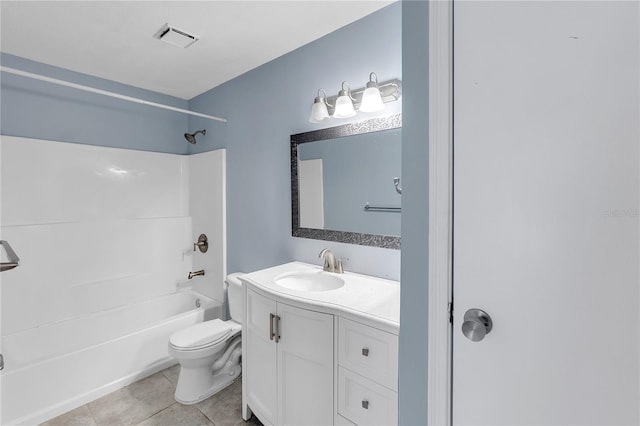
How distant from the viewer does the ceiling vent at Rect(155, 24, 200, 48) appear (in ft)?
5.92

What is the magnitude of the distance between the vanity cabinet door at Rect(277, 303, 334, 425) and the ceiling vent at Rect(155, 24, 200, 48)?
1771 mm

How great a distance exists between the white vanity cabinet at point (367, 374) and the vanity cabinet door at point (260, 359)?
0.41m

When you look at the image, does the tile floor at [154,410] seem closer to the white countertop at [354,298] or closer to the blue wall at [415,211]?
the white countertop at [354,298]

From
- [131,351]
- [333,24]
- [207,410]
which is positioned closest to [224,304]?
[131,351]

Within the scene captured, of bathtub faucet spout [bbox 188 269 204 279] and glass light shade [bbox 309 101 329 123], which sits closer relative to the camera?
glass light shade [bbox 309 101 329 123]

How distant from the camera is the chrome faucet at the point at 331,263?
5.78 feet

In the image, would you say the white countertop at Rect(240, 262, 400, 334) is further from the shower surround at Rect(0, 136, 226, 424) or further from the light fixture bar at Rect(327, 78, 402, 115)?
the shower surround at Rect(0, 136, 226, 424)

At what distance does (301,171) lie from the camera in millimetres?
2051

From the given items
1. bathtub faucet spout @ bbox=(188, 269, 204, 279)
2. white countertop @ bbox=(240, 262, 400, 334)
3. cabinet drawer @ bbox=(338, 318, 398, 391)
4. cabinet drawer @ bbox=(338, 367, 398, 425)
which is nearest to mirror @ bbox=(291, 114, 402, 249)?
white countertop @ bbox=(240, 262, 400, 334)

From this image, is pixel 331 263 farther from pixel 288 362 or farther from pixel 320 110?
pixel 320 110

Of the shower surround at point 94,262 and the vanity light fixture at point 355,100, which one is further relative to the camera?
the shower surround at point 94,262

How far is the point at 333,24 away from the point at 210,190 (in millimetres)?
1791
